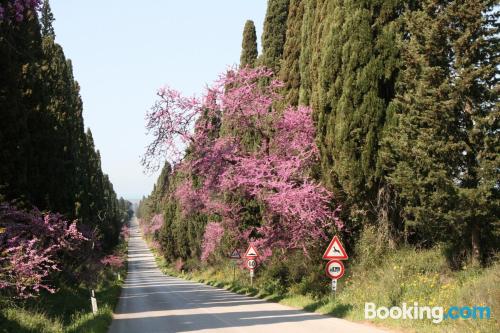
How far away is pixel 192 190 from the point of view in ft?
84.3

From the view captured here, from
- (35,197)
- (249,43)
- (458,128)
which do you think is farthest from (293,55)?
(458,128)

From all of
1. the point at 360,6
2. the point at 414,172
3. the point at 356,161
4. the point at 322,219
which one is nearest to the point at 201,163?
the point at 322,219

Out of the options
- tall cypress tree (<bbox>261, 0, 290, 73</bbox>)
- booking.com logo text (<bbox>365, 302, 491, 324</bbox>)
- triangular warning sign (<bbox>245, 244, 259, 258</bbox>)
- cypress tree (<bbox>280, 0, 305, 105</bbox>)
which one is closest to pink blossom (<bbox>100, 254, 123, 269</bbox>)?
triangular warning sign (<bbox>245, 244, 259, 258</bbox>)

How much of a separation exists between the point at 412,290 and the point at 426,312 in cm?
175

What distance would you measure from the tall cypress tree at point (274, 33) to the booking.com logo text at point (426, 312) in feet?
73.8

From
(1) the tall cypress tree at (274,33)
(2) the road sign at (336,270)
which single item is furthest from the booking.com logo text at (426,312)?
(1) the tall cypress tree at (274,33)

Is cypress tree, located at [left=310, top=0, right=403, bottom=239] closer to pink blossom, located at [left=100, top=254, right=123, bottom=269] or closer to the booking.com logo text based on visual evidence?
the booking.com logo text

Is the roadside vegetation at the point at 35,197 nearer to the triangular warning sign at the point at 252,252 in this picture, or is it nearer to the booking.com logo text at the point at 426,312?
the triangular warning sign at the point at 252,252

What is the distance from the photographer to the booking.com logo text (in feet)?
38.8

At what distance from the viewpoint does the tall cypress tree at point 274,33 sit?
1399 inches

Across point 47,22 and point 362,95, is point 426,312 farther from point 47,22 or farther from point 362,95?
point 47,22

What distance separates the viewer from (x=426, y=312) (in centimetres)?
1338

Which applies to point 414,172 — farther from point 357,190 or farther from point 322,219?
point 322,219

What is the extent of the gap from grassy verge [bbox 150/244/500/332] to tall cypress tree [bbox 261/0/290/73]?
17.5m
